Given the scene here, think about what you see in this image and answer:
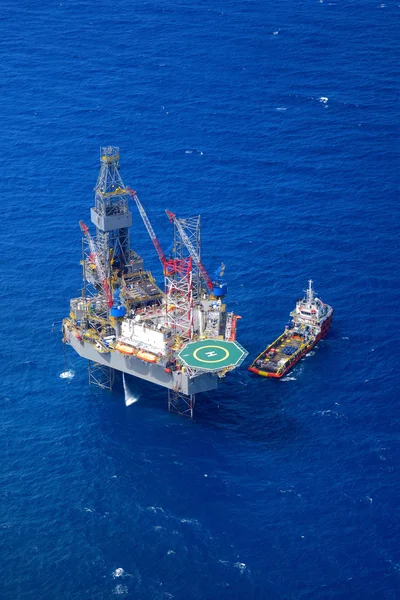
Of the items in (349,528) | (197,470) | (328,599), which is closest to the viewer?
(328,599)

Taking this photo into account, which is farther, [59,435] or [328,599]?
[59,435]

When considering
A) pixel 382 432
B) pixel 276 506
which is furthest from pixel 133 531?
pixel 382 432

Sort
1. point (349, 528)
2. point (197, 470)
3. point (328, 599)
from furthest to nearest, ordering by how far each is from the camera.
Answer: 1. point (197, 470)
2. point (349, 528)
3. point (328, 599)

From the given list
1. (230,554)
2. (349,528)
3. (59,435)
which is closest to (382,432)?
(349,528)

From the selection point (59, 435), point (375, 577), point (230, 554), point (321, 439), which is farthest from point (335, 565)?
point (59, 435)

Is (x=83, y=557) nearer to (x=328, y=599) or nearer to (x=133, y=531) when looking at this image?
(x=133, y=531)

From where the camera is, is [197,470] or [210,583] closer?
[210,583]

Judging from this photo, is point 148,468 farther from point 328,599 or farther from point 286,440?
point 328,599
